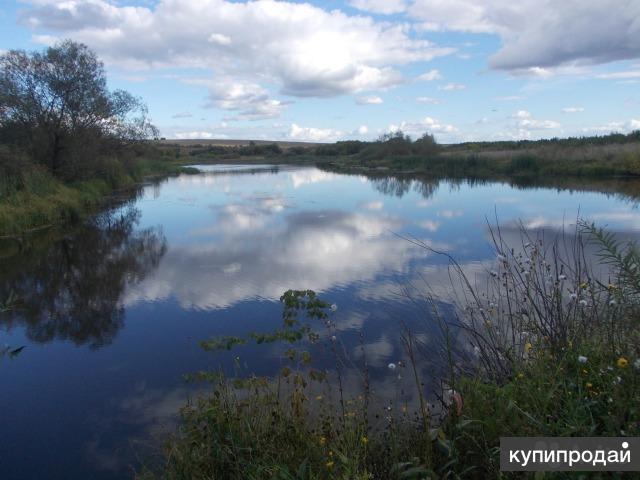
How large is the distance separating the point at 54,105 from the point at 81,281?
43.8 ft

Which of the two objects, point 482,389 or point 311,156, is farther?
point 311,156

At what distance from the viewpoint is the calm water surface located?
471 centimetres

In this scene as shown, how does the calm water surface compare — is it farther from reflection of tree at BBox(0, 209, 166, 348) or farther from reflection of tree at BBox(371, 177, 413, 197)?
reflection of tree at BBox(371, 177, 413, 197)

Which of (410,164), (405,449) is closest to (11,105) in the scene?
(405,449)

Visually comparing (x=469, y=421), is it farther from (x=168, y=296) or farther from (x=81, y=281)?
(x=81, y=281)

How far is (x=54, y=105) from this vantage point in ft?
65.6

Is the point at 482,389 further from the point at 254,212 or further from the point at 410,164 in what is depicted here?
the point at 410,164

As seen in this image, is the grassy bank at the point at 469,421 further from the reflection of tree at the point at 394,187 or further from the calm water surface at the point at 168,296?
the reflection of tree at the point at 394,187

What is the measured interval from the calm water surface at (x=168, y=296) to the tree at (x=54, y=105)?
414cm

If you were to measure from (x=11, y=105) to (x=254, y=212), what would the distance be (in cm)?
1008

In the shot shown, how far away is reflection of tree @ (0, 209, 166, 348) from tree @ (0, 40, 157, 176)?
6359mm

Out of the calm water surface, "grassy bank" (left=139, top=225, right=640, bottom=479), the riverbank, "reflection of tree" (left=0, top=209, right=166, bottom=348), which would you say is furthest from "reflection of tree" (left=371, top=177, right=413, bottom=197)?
"grassy bank" (left=139, top=225, right=640, bottom=479)

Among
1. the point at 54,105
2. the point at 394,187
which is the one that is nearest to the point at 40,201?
the point at 54,105

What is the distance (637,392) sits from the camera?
247 cm
